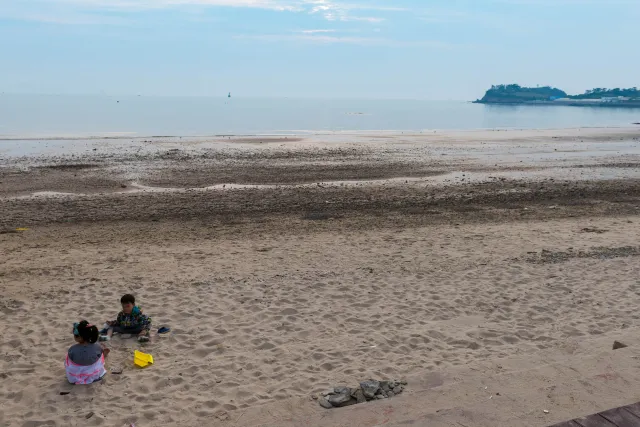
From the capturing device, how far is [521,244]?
435 inches

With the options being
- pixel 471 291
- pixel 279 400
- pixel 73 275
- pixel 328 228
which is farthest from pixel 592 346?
pixel 73 275

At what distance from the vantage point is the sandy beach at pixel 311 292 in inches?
214

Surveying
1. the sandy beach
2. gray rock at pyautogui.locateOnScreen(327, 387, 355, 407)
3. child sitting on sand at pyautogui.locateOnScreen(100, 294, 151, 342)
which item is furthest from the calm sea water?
gray rock at pyautogui.locateOnScreen(327, 387, 355, 407)

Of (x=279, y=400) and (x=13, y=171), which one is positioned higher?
(x=13, y=171)

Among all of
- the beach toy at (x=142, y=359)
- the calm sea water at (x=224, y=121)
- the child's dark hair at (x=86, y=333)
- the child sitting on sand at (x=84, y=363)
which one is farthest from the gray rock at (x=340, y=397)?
the calm sea water at (x=224, y=121)

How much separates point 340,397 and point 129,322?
115 inches

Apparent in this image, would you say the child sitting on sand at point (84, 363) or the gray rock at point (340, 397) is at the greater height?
the child sitting on sand at point (84, 363)

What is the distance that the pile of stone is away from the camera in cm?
535

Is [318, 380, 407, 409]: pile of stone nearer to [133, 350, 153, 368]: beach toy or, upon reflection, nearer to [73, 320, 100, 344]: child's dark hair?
[133, 350, 153, 368]: beach toy

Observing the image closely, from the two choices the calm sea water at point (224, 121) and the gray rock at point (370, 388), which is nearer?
the gray rock at point (370, 388)

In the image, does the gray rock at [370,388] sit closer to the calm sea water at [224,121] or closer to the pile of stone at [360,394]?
the pile of stone at [360,394]

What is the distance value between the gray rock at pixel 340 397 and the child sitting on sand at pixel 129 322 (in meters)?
2.59

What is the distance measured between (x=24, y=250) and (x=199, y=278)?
398 cm

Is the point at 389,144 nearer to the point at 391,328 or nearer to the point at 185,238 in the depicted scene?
the point at 185,238
